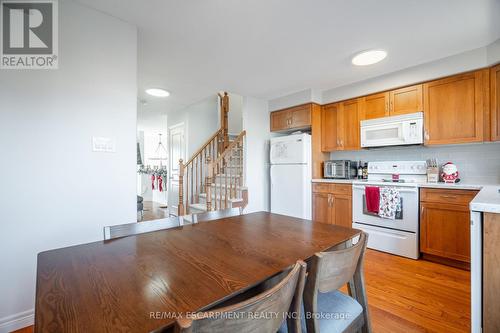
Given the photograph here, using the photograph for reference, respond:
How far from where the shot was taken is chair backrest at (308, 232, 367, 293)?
82 centimetres

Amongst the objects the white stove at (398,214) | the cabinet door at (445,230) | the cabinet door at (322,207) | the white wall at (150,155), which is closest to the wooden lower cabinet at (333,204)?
the cabinet door at (322,207)

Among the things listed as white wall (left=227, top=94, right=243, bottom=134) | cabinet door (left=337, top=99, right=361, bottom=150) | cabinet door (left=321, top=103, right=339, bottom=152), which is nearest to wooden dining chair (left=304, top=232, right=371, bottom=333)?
cabinet door (left=337, top=99, right=361, bottom=150)

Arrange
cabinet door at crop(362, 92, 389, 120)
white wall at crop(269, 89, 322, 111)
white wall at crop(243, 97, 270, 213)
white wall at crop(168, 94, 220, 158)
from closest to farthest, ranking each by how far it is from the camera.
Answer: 1. cabinet door at crop(362, 92, 389, 120)
2. white wall at crop(269, 89, 322, 111)
3. white wall at crop(243, 97, 270, 213)
4. white wall at crop(168, 94, 220, 158)

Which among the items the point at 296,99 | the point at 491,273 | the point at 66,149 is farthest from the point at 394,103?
the point at 66,149

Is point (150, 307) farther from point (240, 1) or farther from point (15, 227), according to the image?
point (240, 1)

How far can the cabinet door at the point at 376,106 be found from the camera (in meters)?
3.11

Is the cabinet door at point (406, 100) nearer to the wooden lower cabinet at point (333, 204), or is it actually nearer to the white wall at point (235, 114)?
the wooden lower cabinet at point (333, 204)

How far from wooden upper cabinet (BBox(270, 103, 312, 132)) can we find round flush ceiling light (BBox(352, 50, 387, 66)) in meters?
1.10

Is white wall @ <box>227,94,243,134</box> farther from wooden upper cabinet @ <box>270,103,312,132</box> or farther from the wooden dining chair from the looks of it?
the wooden dining chair

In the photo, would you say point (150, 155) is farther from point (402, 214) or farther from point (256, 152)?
point (402, 214)

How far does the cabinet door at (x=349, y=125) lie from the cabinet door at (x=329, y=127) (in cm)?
9

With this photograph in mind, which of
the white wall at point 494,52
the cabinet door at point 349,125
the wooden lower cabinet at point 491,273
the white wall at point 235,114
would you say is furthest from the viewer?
the white wall at point 235,114

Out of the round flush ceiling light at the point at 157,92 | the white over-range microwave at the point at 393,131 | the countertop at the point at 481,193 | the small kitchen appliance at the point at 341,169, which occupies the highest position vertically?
the round flush ceiling light at the point at 157,92

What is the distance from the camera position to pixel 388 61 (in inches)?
106
